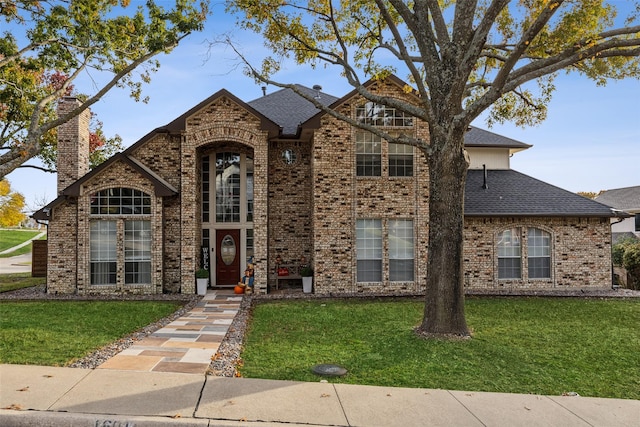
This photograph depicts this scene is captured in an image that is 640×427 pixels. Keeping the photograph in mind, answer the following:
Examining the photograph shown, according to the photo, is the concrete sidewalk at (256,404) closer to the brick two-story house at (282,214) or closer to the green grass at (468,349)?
the green grass at (468,349)

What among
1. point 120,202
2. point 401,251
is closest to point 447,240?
point 401,251

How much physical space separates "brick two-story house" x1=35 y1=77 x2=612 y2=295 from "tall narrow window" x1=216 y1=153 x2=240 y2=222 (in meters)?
0.04

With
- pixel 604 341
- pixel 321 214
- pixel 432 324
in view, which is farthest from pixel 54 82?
pixel 604 341

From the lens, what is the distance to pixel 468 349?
25.6 ft

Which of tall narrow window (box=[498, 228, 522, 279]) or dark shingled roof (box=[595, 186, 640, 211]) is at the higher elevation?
dark shingled roof (box=[595, 186, 640, 211])

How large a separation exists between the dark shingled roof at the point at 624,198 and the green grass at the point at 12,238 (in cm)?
5693

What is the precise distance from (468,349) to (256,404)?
4.24 meters

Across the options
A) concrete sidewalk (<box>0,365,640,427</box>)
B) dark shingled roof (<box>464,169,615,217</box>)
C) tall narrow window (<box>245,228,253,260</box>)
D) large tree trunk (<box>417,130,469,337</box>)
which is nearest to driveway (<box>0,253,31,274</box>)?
tall narrow window (<box>245,228,253,260</box>)

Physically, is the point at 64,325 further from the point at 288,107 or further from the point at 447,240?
the point at 288,107

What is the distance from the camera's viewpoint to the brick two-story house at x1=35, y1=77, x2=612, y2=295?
48.5ft

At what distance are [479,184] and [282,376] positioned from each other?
13669 mm

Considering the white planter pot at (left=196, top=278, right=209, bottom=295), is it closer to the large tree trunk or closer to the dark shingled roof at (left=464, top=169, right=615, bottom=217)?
the large tree trunk

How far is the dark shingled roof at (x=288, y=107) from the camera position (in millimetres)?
16947

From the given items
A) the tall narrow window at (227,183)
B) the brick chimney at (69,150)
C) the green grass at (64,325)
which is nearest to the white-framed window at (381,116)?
the tall narrow window at (227,183)
